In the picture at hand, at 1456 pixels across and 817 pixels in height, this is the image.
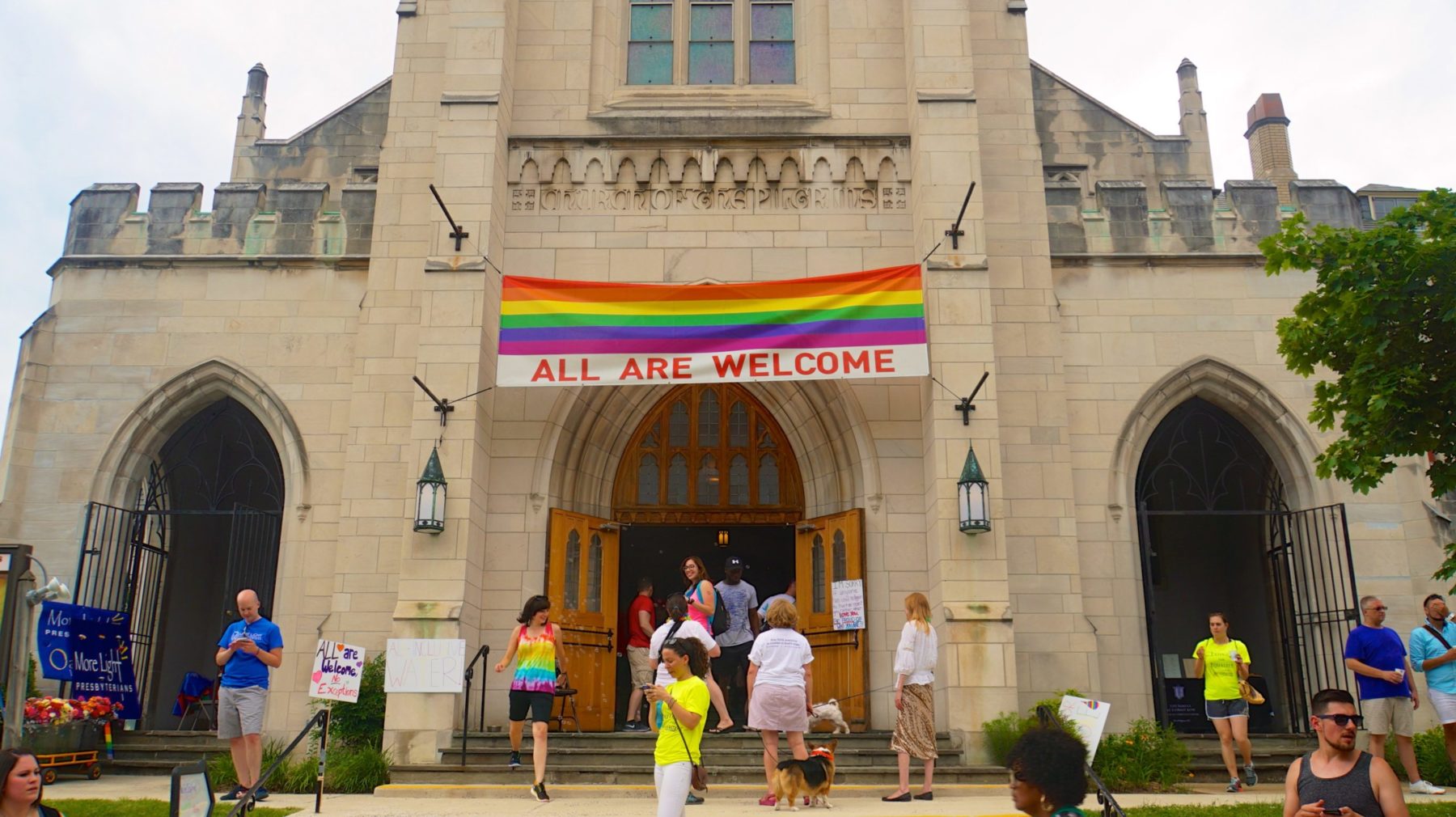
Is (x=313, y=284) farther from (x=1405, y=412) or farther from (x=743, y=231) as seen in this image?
(x=1405, y=412)

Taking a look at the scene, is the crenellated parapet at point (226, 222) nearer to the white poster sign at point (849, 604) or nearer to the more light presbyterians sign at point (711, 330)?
the more light presbyterians sign at point (711, 330)

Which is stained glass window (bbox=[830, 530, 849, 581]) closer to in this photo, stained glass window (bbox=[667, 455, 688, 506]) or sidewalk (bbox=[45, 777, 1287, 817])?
stained glass window (bbox=[667, 455, 688, 506])

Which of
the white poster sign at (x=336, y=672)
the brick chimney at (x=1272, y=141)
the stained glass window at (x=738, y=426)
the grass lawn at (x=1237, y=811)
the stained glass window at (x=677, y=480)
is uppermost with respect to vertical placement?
the brick chimney at (x=1272, y=141)

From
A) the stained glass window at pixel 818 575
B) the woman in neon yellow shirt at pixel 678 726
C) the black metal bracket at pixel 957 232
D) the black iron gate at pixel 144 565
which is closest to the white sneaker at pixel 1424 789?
the stained glass window at pixel 818 575

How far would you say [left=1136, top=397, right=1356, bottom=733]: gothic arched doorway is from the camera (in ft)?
47.9

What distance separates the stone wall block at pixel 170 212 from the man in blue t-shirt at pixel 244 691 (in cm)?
738

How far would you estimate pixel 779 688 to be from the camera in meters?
9.78

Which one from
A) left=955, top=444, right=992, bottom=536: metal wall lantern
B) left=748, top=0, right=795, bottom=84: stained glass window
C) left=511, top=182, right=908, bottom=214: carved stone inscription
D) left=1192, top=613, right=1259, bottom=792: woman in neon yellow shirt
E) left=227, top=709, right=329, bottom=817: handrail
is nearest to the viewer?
left=227, top=709, right=329, bottom=817: handrail

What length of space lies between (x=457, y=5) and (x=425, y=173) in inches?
81.5

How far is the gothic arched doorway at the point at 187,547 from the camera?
14867mm

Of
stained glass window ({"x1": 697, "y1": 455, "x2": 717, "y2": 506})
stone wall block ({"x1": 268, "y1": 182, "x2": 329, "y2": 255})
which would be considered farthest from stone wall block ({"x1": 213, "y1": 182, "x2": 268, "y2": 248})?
stained glass window ({"x1": 697, "y1": 455, "x2": 717, "y2": 506})

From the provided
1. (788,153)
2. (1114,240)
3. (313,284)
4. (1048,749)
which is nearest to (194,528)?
(313,284)

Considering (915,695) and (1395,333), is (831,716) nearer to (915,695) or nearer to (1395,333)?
(915,695)

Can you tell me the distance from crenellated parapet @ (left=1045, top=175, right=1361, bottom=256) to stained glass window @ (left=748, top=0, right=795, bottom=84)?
3.75 meters
